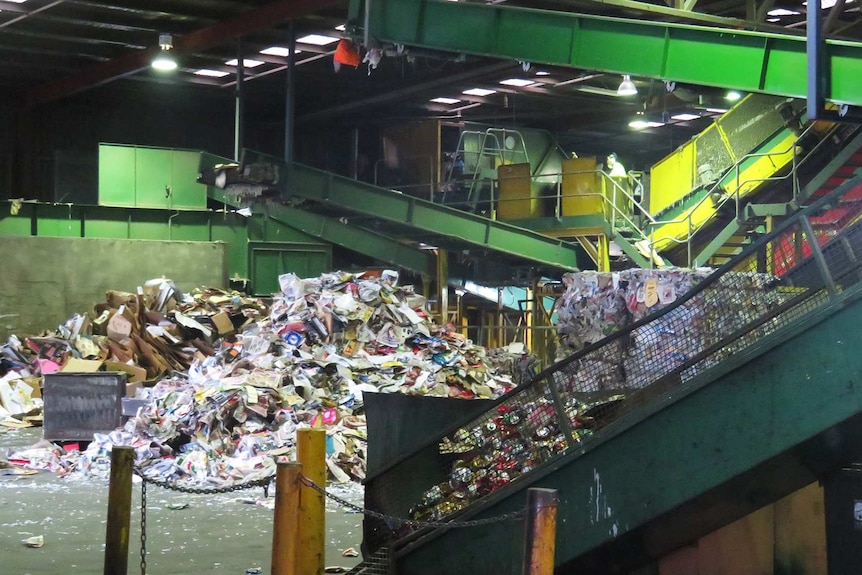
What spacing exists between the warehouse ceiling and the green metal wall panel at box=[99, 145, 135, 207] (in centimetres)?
159

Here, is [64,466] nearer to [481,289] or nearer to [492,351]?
[492,351]

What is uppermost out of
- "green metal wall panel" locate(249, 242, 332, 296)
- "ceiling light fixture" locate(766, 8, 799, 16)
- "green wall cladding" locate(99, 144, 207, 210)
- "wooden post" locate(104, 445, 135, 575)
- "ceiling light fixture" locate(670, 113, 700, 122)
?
"ceiling light fixture" locate(766, 8, 799, 16)

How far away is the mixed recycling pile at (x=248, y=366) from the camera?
1115cm

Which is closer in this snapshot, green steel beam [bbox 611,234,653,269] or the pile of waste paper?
the pile of waste paper

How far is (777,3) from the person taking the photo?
1711 centimetres

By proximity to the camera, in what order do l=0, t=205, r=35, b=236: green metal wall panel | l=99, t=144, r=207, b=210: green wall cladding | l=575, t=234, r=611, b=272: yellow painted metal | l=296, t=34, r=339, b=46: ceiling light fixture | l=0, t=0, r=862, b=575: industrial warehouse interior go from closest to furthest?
l=0, t=0, r=862, b=575: industrial warehouse interior
l=575, t=234, r=611, b=272: yellow painted metal
l=296, t=34, r=339, b=46: ceiling light fixture
l=0, t=205, r=35, b=236: green metal wall panel
l=99, t=144, r=207, b=210: green wall cladding

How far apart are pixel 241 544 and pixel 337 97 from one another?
60.8 feet

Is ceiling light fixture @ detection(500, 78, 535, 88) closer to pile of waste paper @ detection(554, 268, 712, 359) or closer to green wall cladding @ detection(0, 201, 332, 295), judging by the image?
green wall cladding @ detection(0, 201, 332, 295)

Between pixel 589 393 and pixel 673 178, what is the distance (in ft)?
44.3

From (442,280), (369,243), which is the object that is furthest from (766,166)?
(369,243)

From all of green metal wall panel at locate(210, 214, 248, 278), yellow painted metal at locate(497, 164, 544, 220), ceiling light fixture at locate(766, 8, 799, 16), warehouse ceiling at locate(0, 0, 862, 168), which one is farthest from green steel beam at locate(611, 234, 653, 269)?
green metal wall panel at locate(210, 214, 248, 278)

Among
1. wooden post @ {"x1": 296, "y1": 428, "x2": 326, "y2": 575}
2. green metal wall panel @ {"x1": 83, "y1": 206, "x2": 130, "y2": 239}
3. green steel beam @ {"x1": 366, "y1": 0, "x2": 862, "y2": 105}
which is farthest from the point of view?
green metal wall panel @ {"x1": 83, "y1": 206, "x2": 130, "y2": 239}

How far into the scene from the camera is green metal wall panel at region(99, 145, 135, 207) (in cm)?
2159

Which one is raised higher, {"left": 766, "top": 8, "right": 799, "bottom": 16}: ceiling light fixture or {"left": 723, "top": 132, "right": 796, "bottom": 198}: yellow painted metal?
{"left": 766, "top": 8, "right": 799, "bottom": 16}: ceiling light fixture
